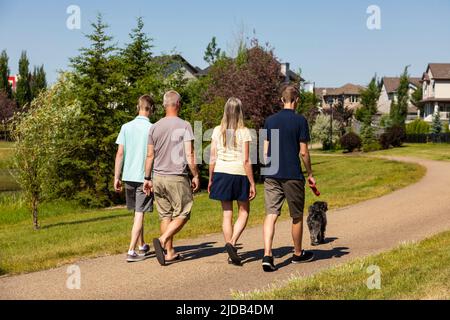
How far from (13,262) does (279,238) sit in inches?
154

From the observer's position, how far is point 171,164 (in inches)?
314

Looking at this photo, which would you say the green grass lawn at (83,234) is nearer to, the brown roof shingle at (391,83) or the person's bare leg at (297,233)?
the person's bare leg at (297,233)

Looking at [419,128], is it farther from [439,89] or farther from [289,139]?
[289,139]

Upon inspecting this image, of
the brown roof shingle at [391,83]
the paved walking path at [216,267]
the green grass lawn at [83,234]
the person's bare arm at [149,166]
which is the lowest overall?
the green grass lawn at [83,234]

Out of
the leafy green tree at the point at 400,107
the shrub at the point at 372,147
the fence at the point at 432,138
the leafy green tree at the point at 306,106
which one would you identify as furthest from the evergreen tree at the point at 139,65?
the leafy green tree at the point at 400,107

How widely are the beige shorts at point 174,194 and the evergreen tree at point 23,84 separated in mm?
85857

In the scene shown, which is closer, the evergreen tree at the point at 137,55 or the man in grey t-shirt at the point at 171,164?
the man in grey t-shirt at the point at 171,164

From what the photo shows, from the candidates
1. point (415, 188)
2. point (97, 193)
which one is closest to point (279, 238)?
point (415, 188)

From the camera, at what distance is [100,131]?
25.0m

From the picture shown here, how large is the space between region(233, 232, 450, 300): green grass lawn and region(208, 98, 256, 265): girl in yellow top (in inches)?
55.1

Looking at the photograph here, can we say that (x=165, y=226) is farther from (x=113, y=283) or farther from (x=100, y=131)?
(x=100, y=131)

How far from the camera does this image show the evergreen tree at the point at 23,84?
301 feet

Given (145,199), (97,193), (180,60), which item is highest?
(180,60)

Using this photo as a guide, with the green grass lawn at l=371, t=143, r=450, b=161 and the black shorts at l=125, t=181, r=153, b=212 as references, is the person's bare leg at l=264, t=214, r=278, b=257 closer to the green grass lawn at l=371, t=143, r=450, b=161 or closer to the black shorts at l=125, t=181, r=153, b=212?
the black shorts at l=125, t=181, r=153, b=212
